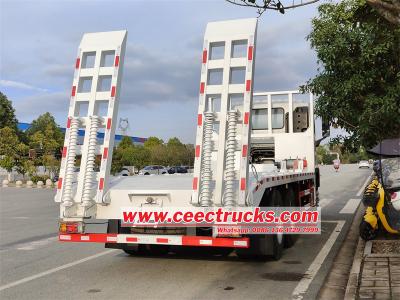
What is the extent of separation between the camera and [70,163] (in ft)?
21.9

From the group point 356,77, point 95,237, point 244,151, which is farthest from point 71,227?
point 356,77

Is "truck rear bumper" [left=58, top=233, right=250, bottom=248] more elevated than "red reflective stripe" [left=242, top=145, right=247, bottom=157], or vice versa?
"red reflective stripe" [left=242, top=145, right=247, bottom=157]

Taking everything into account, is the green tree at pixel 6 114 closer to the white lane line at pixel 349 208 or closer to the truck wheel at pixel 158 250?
the white lane line at pixel 349 208

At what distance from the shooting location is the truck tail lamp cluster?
6586mm

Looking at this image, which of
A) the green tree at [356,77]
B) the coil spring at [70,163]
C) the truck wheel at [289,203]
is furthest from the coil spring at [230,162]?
the green tree at [356,77]

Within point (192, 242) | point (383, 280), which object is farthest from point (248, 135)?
point (383, 280)

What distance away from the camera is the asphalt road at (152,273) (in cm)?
609

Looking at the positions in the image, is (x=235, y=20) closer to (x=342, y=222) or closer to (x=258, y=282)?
(x=258, y=282)

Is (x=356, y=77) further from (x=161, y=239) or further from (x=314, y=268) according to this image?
(x=161, y=239)

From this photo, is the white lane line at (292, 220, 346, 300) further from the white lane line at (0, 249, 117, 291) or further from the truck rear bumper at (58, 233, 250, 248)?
the white lane line at (0, 249, 117, 291)

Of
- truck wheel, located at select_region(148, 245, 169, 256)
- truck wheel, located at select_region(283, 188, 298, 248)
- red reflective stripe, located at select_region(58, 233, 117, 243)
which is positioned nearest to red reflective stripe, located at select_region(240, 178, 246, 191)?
red reflective stripe, located at select_region(58, 233, 117, 243)

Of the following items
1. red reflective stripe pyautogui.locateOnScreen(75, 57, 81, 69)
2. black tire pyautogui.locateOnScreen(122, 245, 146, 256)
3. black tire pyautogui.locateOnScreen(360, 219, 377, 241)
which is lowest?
black tire pyautogui.locateOnScreen(122, 245, 146, 256)

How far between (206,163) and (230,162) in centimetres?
30

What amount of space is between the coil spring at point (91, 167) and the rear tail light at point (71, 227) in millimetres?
296
